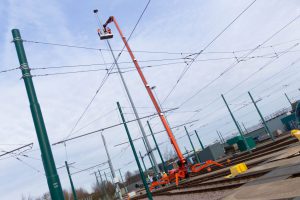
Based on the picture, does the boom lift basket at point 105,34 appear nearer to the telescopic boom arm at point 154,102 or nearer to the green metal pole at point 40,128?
the telescopic boom arm at point 154,102

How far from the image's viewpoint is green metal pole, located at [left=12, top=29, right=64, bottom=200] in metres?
6.40

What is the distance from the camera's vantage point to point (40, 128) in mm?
6746

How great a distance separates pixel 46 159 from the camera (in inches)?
254

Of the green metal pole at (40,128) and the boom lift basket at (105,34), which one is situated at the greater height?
the boom lift basket at (105,34)

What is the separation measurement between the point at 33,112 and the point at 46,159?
49.0 inches

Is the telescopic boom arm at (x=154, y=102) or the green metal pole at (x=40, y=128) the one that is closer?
the green metal pole at (x=40, y=128)

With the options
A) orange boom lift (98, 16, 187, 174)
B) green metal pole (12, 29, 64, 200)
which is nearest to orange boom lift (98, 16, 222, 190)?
orange boom lift (98, 16, 187, 174)

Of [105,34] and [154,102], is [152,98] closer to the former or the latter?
[154,102]

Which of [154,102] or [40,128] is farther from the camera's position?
[154,102]

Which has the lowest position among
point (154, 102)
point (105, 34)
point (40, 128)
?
point (40, 128)

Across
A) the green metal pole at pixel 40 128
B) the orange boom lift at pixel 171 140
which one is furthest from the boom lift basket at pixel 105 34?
the green metal pole at pixel 40 128

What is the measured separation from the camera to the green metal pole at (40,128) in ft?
21.0

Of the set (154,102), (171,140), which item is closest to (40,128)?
(171,140)

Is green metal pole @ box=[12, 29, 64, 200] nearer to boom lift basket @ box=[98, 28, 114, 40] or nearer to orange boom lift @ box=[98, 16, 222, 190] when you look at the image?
orange boom lift @ box=[98, 16, 222, 190]
